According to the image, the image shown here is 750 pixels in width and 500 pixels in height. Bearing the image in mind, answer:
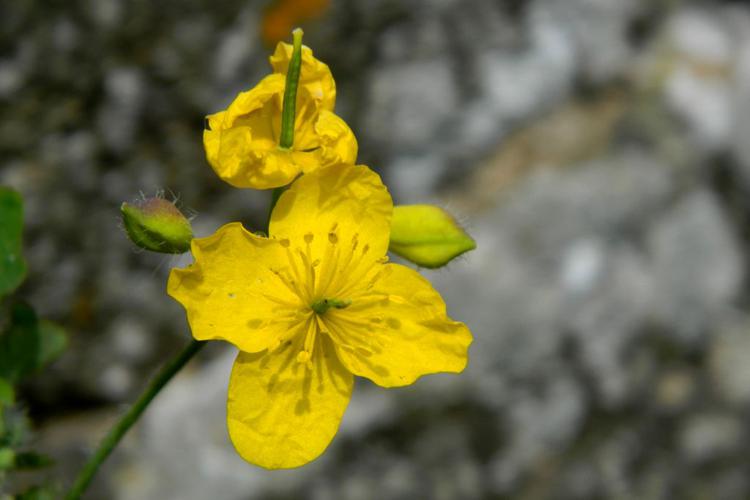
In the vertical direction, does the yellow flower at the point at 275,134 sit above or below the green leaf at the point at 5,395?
above

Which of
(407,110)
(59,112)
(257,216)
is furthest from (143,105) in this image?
(407,110)

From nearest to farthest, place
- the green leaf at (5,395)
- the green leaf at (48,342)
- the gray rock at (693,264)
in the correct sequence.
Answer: the green leaf at (5,395)
the green leaf at (48,342)
the gray rock at (693,264)

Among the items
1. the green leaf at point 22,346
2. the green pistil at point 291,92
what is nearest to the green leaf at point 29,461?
the green leaf at point 22,346

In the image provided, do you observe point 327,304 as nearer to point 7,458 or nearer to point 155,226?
point 155,226

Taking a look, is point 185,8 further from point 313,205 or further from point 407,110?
point 313,205

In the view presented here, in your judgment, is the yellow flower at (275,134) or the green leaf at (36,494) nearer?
the yellow flower at (275,134)

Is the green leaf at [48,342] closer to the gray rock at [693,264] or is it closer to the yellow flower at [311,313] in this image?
the yellow flower at [311,313]
